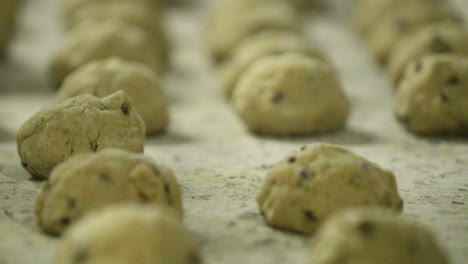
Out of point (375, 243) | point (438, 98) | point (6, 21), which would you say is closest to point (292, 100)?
point (438, 98)

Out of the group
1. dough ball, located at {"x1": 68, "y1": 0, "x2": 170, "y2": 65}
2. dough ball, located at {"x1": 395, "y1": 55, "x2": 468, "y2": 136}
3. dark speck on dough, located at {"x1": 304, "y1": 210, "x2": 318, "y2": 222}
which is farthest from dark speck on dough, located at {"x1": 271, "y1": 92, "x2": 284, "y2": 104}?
dough ball, located at {"x1": 68, "y1": 0, "x2": 170, "y2": 65}

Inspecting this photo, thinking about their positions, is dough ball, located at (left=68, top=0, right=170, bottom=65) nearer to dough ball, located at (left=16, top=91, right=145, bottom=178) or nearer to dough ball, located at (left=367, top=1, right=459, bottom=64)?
dough ball, located at (left=367, top=1, right=459, bottom=64)

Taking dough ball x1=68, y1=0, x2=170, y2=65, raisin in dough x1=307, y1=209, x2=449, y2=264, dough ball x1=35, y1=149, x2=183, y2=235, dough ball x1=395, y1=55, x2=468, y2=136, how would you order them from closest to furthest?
1. raisin in dough x1=307, y1=209, x2=449, y2=264
2. dough ball x1=35, y1=149, x2=183, y2=235
3. dough ball x1=395, y1=55, x2=468, y2=136
4. dough ball x1=68, y1=0, x2=170, y2=65

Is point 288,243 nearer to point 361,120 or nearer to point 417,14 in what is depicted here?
point 361,120

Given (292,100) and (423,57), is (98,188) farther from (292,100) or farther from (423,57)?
(423,57)

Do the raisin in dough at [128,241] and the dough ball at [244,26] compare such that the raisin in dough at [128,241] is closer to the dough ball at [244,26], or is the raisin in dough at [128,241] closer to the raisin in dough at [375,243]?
the raisin in dough at [375,243]

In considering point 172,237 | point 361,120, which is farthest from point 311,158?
point 361,120

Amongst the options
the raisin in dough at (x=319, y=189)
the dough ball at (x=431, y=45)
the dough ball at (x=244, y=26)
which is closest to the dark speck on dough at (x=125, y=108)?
the raisin in dough at (x=319, y=189)
